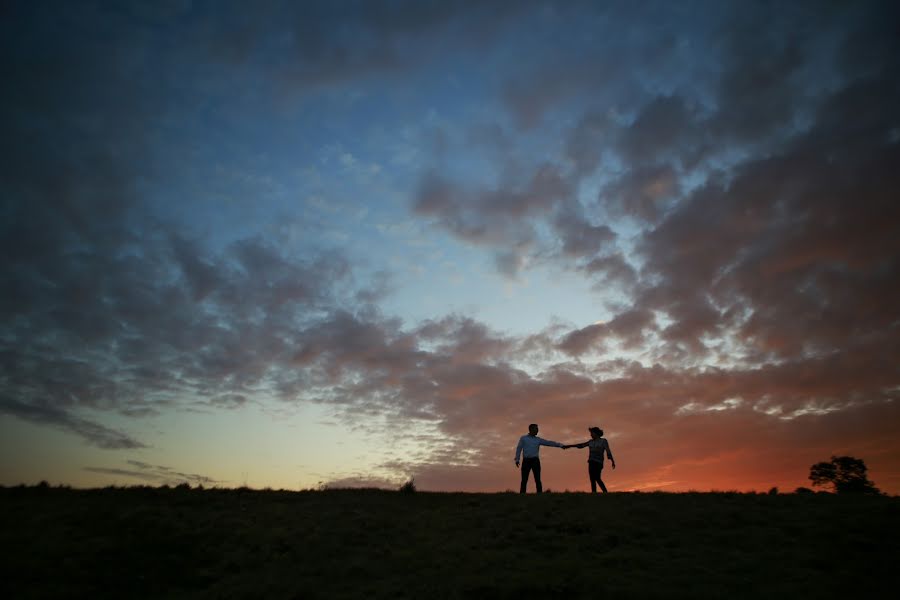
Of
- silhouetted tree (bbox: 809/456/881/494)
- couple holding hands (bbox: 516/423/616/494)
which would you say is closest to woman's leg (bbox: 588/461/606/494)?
couple holding hands (bbox: 516/423/616/494)

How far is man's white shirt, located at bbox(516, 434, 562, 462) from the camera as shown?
21625mm

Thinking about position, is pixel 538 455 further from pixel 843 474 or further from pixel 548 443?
→ pixel 843 474

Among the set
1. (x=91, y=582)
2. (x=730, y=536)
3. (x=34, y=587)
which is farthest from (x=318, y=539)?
(x=730, y=536)

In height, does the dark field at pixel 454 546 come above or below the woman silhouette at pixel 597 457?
below

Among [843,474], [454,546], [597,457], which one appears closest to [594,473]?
[597,457]

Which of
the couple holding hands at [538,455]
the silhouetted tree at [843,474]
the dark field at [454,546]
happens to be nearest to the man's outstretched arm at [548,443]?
the couple holding hands at [538,455]

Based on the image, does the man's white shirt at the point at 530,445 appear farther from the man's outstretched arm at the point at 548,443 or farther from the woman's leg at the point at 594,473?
the woman's leg at the point at 594,473

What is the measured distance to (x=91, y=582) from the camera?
13031 millimetres

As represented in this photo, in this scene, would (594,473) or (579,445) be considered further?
(579,445)

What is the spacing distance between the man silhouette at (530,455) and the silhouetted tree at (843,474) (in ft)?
160

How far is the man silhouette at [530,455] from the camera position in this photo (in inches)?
851

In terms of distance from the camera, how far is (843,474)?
55.6 metres

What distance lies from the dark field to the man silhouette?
1.86 m

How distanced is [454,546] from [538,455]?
26.3 ft
